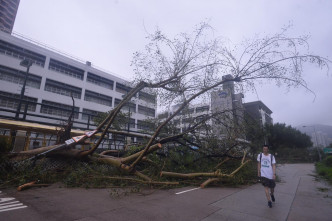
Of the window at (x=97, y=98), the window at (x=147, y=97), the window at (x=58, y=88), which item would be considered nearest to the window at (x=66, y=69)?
the window at (x=58, y=88)

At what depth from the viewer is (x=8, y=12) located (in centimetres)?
5997

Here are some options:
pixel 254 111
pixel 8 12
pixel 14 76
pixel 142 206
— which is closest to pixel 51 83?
pixel 14 76

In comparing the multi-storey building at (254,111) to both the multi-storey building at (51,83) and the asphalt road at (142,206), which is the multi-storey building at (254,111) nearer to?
the asphalt road at (142,206)

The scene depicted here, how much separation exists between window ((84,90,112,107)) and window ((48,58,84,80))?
114 inches

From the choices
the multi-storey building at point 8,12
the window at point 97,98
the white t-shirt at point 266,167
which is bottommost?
the white t-shirt at point 266,167

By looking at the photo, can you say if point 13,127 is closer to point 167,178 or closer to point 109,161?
point 109,161

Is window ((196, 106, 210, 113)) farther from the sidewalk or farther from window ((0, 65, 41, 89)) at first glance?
window ((0, 65, 41, 89))

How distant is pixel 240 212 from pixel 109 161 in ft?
14.8

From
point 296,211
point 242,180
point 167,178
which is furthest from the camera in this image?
point 242,180

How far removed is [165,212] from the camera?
11.6 ft

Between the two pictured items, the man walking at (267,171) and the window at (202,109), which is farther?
the window at (202,109)

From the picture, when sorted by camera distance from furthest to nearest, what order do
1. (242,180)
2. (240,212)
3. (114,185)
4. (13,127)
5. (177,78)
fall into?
(13,127)
(177,78)
(242,180)
(114,185)
(240,212)

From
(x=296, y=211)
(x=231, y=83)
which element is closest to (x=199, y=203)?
(x=296, y=211)

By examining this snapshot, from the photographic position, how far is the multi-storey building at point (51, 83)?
2253cm
